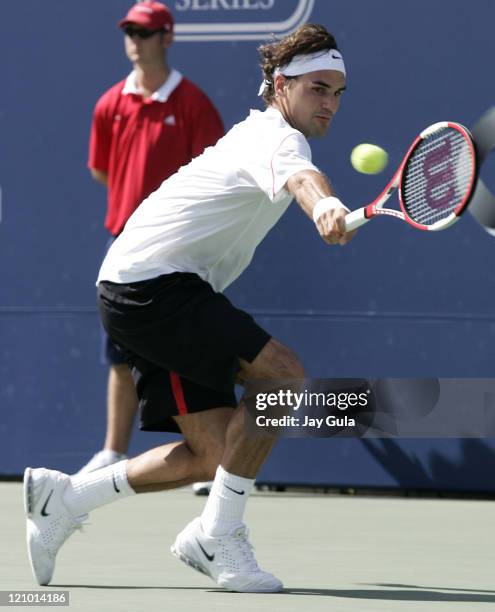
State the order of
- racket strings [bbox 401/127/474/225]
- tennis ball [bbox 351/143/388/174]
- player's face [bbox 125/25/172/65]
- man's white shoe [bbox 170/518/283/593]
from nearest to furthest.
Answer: racket strings [bbox 401/127/474/225] < man's white shoe [bbox 170/518/283/593] < tennis ball [bbox 351/143/388/174] < player's face [bbox 125/25/172/65]

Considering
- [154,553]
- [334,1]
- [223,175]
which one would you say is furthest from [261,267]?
[223,175]

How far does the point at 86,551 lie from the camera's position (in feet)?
20.5

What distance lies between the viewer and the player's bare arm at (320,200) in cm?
472

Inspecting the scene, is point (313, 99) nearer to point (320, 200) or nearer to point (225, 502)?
point (320, 200)

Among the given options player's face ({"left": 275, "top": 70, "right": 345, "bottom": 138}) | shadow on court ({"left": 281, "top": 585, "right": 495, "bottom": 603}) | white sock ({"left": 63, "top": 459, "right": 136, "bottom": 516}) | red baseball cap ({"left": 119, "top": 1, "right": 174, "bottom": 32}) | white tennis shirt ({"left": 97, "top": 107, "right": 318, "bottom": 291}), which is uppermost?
player's face ({"left": 275, "top": 70, "right": 345, "bottom": 138})

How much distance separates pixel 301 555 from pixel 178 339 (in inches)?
45.7

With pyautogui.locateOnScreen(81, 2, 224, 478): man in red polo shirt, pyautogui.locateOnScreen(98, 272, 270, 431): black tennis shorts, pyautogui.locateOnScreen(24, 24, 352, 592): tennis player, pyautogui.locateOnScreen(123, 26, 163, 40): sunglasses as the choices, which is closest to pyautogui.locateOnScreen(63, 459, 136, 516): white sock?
pyautogui.locateOnScreen(24, 24, 352, 592): tennis player

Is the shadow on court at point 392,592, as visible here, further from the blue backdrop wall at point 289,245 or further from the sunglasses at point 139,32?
the sunglasses at point 139,32

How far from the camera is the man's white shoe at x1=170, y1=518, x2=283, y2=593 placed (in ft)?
17.4

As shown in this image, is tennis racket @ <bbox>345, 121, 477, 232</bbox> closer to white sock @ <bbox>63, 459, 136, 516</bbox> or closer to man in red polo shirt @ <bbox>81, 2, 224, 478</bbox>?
white sock @ <bbox>63, 459, 136, 516</bbox>

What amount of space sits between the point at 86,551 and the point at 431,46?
9.68 ft

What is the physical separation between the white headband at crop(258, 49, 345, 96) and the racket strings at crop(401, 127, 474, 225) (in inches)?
20.0

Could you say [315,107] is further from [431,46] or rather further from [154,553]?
[431,46]

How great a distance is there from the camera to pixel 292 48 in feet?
18.1
